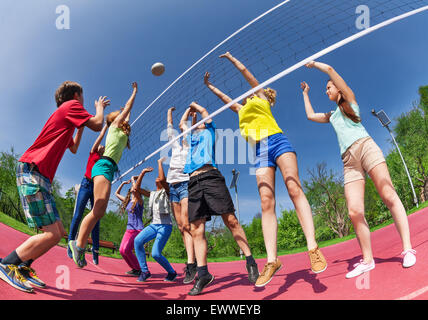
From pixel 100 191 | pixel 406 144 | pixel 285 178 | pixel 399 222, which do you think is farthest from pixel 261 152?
pixel 406 144

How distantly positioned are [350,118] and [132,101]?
352 cm

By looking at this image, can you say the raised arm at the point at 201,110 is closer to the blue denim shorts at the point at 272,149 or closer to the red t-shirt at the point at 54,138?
the blue denim shorts at the point at 272,149

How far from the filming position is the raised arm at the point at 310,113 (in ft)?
11.6

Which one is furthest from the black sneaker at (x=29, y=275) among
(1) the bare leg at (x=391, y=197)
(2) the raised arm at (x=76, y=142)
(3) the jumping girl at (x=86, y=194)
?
(1) the bare leg at (x=391, y=197)

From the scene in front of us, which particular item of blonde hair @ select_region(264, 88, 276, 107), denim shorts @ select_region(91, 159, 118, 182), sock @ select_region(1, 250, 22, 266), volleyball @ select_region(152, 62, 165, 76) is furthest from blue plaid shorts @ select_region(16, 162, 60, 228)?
volleyball @ select_region(152, 62, 165, 76)

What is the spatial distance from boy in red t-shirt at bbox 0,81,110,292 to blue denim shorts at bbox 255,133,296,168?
2114mm

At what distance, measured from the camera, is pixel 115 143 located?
4004 mm

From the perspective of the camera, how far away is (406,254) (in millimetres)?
2703

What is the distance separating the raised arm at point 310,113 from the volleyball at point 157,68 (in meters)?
4.33

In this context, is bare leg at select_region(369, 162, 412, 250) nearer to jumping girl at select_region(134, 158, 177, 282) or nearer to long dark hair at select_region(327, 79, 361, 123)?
long dark hair at select_region(327, 79, 361, 123)

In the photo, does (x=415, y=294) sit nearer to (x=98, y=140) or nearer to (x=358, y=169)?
(x=358, y=169)

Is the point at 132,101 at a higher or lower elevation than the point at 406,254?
higher

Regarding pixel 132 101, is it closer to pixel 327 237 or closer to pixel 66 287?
pixel 66 287

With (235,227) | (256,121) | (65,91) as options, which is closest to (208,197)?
(235,227)
